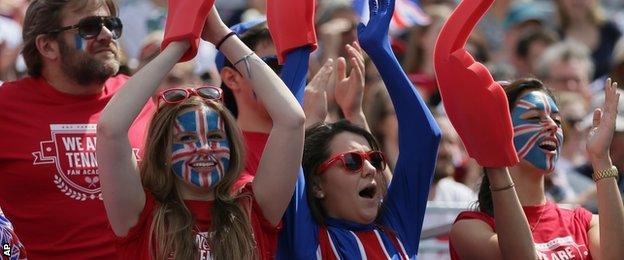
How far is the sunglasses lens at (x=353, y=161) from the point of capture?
527 centimetres

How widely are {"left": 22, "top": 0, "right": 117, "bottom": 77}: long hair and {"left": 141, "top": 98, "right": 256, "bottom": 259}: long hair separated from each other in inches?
36.7

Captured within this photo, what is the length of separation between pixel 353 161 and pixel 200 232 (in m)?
0.69

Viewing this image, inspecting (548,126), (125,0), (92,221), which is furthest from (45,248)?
(125,0)

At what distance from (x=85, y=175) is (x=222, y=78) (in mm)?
716

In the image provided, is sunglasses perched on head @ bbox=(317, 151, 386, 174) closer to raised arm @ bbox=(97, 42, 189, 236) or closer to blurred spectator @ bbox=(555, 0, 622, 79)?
raised arm @ bbox=(97, 42, 189, 236)

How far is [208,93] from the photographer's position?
5070 millimetres

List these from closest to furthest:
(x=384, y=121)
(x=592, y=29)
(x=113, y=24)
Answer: (x=113, y=24)
(x=384, y=121)
(x=592, y=29)

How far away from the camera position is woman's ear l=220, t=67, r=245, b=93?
19.1ft

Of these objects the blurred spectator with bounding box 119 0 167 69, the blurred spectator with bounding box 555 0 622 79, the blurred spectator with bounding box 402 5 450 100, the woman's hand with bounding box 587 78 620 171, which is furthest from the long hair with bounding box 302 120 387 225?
the blurred spectator with bounding box 555 0 622 79

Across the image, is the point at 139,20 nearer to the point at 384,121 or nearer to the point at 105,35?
the point at 384,121

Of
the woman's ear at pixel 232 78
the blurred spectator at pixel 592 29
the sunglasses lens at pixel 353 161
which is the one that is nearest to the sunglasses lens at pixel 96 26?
the woman's ear at pixel 232 78

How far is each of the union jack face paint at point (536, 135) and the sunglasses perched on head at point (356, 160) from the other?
1.98 feet

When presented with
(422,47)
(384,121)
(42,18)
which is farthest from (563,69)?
(42,18)

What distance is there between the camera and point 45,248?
5.54 meters
